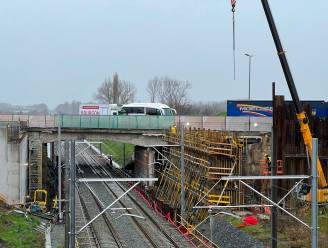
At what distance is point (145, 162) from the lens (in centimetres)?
4453

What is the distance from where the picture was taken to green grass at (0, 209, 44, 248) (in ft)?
68.0

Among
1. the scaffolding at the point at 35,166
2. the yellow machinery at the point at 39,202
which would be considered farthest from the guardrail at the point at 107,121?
the yellow machinery at the point at 39,202

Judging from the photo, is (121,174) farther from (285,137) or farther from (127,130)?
(285,137)

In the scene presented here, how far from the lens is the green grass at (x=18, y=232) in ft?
68.0

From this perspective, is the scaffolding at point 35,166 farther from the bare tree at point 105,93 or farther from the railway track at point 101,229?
the bare tree at point 105,93

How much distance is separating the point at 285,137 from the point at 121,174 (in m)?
27.3

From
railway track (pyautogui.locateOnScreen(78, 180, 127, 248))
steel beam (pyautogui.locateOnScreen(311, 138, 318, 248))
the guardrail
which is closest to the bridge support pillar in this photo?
the guardrail

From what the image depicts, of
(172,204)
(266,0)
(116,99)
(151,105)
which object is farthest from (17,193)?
(116,99)

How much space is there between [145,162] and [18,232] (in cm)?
2225

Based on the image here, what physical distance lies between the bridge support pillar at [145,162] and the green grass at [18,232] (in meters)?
13.6

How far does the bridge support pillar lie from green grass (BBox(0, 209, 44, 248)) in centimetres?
1357

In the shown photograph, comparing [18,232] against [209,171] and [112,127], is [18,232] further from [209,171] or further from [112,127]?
[112,127]

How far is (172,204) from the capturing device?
32750 mm

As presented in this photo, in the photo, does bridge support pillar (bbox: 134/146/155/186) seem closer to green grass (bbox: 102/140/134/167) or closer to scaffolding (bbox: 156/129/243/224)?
scaffolding (bbox: 156/129/243/224)
